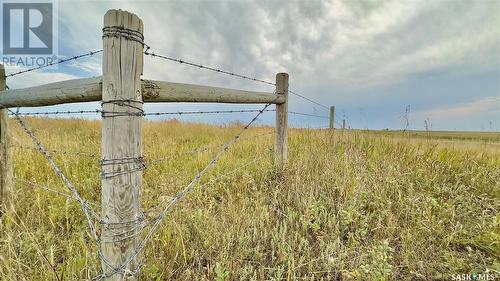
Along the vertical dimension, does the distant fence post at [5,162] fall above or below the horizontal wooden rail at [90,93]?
below

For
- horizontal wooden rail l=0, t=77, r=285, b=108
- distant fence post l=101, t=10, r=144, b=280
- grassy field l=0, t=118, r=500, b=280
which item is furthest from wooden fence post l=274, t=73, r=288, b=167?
distant fence post l=101, t=10, r=144, b=280

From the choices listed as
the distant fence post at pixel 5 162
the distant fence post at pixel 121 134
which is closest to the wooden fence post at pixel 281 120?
the distant fence post at pixel 121 134

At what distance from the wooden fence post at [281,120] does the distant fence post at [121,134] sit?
8.88 feet

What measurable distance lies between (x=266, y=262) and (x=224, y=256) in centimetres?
34

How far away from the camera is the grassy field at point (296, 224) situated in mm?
1832

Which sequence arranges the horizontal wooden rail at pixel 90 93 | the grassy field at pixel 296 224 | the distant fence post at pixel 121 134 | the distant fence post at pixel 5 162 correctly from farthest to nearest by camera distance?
the distant fence post at pixel 5 162, the grassy field at pixel 296 224, the horizontal wooden rail at pixel 90 93, the distant fence post at pixel 121 134

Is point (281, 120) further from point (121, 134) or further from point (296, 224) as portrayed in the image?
point (121, 134)

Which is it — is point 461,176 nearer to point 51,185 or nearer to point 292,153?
point 292,153

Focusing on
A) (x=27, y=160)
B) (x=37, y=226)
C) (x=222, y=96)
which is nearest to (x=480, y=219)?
(x=222, y=96)

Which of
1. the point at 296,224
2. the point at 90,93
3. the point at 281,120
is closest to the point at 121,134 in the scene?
the point at 90,93

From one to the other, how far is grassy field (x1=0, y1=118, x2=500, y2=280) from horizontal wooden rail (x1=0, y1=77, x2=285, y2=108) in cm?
64

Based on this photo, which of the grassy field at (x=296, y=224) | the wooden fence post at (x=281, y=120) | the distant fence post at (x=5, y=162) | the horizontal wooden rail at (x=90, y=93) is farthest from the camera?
the wooden fence post at (x=281, y=120)

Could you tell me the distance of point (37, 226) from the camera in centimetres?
239

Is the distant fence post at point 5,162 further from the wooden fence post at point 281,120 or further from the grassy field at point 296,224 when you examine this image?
the wooden fence post at point 281,120
